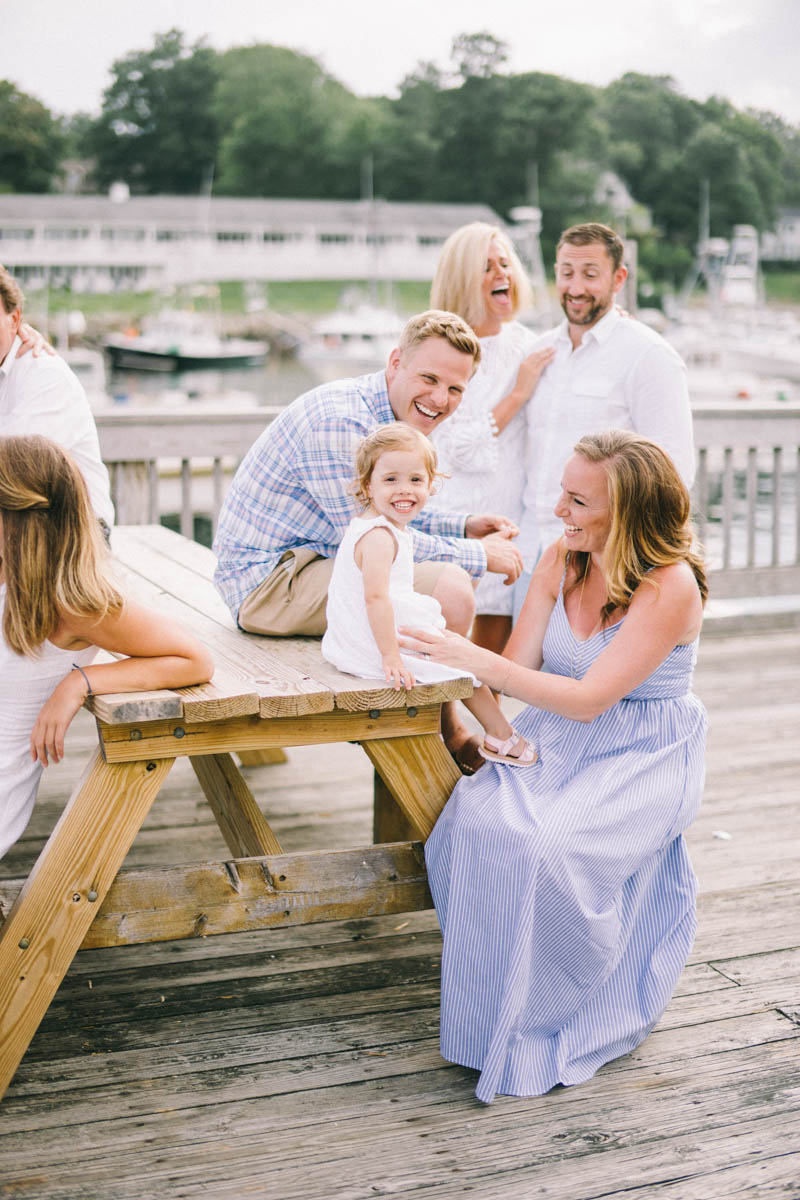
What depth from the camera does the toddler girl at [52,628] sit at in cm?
209

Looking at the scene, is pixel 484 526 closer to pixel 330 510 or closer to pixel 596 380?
pixel 330 510

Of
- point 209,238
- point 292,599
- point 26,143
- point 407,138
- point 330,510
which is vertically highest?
point 407,138

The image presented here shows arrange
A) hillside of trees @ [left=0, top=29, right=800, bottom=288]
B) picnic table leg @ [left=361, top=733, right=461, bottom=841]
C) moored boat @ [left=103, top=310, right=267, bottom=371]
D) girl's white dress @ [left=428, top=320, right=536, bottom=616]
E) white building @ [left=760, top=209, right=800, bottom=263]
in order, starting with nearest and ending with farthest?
1. picnic table leg @ [left=361, top=733, right=461, bottom=841]
2. girl's white dress @ [left=428, top=320, right=536, bottom=616]
3. white building @ [left=760, top=209, right=800, bottom=263]
4. hillside of trees @ [left=0, top=29, right=800, bottom=288]
5. moored boat @ [left=103, top=310, right=267, bottom=371]

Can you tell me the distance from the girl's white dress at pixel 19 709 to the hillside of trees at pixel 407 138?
48.1 m

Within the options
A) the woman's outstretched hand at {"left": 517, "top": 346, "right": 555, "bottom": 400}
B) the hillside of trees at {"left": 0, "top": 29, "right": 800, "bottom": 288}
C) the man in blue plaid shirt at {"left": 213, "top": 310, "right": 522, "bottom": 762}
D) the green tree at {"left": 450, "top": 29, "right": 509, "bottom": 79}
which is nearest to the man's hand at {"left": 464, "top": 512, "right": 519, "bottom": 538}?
the man in blue plaid shirt at {"left": 213, "top": 310, "right": 522, "bottom": 762}

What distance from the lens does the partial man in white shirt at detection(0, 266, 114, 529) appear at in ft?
10.0

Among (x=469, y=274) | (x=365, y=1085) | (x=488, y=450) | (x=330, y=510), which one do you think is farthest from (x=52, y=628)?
(x=469, y=274)

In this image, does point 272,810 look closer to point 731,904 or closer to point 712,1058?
point 731,904

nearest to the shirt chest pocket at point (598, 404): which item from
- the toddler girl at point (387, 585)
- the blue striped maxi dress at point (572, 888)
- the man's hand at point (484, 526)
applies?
the man's hand at point (484, 526)

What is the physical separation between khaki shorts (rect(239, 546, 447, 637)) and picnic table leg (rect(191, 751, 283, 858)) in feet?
1.22

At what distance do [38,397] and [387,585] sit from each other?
130 centimetres

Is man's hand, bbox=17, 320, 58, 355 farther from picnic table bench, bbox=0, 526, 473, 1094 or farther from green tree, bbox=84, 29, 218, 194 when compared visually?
green tree, bbox=84, 29, 218, 194

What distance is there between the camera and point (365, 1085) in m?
2.25

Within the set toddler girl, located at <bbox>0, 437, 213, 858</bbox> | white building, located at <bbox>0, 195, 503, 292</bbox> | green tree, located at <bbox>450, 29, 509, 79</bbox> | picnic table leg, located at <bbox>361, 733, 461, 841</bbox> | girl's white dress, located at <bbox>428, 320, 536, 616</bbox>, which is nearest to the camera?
toddler girl, located at <bbox>0, 437, 213, 858</bbox>
